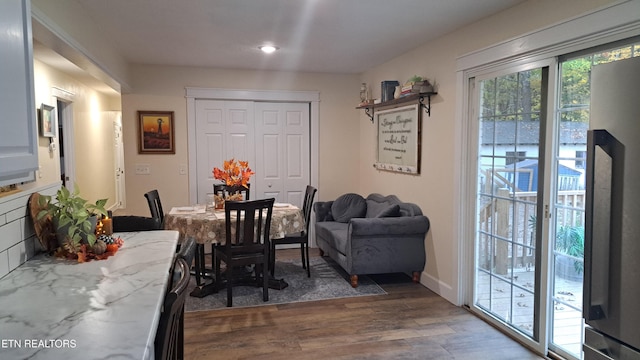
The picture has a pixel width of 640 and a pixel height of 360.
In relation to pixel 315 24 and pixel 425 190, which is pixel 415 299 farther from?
pixel 315 24

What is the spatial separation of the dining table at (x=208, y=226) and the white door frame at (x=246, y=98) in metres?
1.22

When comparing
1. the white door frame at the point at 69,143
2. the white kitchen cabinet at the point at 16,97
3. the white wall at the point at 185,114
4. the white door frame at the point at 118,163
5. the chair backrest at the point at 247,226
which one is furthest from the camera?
the white door frame at the point at 118,163

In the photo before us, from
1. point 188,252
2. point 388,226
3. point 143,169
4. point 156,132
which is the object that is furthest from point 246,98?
point 188,252

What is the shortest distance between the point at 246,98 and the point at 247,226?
7.93 ft

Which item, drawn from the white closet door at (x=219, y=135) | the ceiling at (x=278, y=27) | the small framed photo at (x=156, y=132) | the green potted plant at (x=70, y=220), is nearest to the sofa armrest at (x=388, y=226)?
the ceiling at (x=278, y=27)

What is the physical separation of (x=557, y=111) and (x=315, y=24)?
1905mm

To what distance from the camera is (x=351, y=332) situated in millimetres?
3174

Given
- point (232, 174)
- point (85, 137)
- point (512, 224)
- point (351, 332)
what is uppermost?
point (85, 137)

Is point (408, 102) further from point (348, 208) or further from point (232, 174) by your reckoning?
point (232, 174)

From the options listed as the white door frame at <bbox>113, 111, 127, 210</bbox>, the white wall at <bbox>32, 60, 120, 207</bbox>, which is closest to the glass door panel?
the white wall at <bbox>32, 60, 120, 207</bbox>

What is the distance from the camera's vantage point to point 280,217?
13.1ft

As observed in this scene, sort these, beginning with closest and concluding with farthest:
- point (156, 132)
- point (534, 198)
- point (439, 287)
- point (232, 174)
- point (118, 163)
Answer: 1. point (534, 198)
2. point (439, 287)
3. point (232, 174)
4. point (156, 132)
5. point (118, 163)

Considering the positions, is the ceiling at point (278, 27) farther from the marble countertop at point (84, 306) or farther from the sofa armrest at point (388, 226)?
the marble countertop at point (84, 306)

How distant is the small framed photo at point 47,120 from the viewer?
4.62 m
